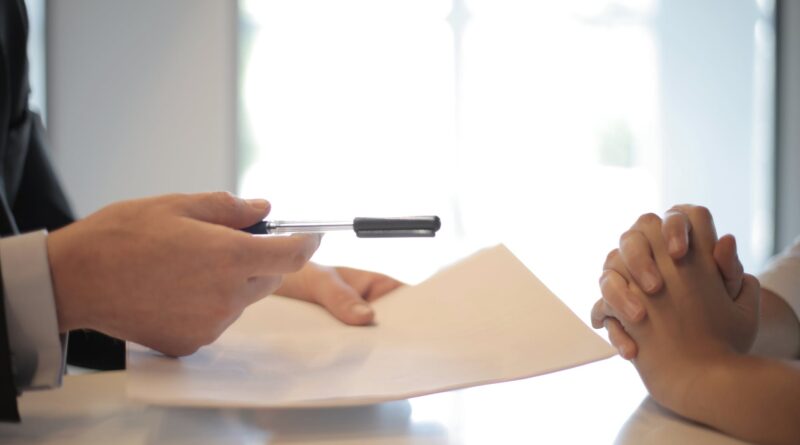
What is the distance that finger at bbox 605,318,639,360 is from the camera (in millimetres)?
441

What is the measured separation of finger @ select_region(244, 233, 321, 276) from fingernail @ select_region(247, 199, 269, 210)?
4 centimetres

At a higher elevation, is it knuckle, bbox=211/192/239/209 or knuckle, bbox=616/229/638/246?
knuckle, bbox=211/192/239/209

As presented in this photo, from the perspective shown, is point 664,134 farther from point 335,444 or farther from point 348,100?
point 335,444

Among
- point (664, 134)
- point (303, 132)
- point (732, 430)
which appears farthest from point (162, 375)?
point (664, 134)

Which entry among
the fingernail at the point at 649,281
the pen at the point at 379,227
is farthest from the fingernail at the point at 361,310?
the fingernail at the point at 649,281

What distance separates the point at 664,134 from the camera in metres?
2.99

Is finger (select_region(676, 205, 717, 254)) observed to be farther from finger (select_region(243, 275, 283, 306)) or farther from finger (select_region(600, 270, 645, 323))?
finger (select_region(243, 275, 283, 306))

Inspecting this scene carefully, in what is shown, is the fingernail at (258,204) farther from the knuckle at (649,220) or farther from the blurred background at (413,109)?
the blurred background at (413,109)

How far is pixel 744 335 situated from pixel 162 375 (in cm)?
38

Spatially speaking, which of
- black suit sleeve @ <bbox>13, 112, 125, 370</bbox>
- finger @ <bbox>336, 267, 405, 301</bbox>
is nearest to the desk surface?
finger @ <bbox>336, 267, 405, 301</bbox>

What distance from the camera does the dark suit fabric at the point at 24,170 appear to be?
27.5 inches

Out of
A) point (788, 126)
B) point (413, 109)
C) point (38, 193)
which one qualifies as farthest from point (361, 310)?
point (788, 126)

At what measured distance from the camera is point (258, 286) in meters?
0.43

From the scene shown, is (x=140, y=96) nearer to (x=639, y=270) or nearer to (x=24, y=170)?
(x=24, y=170)
